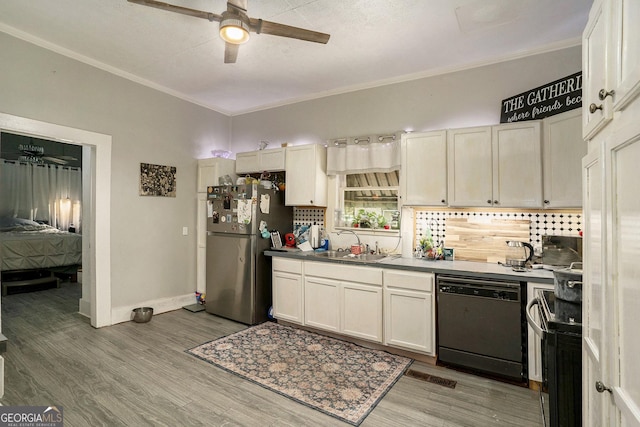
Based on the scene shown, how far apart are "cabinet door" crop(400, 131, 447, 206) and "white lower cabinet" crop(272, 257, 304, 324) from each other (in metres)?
1.48

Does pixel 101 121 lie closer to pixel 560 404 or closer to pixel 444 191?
pixel 444 191

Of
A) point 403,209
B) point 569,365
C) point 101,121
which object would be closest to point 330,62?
point 403,209

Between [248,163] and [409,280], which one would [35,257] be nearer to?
[248,163]

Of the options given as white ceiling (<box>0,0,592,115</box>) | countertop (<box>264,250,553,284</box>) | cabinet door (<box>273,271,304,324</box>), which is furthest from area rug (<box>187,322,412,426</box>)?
white ceiling (<box>0,0,592,115</box>)

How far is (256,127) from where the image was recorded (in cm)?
498

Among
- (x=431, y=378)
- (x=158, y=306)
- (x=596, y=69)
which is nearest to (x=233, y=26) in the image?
(x=596, y=69)

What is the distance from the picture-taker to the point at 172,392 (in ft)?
7.91

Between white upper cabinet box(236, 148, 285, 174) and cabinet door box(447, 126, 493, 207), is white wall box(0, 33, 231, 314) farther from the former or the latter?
cabinet door box(447, 126, 493, 207)

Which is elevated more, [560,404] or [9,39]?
[9,39]

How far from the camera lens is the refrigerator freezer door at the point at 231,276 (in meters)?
3.89

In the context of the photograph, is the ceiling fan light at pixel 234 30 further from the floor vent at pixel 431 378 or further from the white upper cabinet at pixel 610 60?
the floor vent at pixel 431 378

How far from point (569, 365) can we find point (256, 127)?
460 centimetres

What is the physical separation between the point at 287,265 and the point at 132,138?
2.50 metres

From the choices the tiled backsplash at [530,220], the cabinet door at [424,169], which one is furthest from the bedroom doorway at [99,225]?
the tiled backsplash at [530,220]
